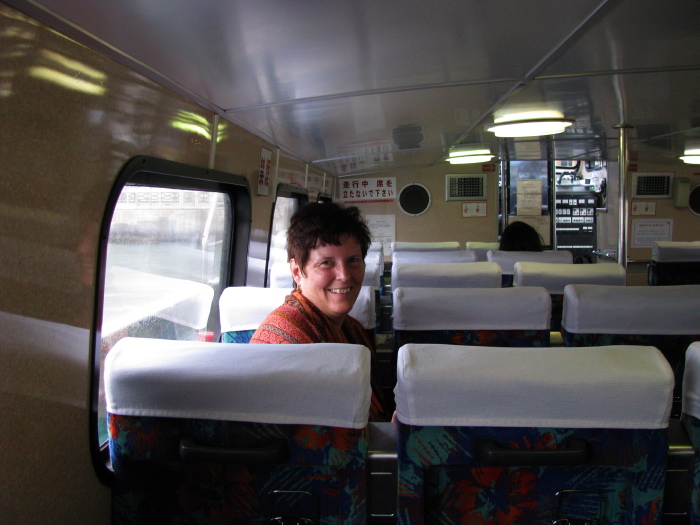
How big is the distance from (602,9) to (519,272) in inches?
76.9

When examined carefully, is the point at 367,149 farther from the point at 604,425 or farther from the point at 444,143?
the point at 604,425

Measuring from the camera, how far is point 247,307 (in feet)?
7.75

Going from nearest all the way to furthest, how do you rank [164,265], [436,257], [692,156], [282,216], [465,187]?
[164,265]
[436,257]
[282,216]
[692,156]
[465,187]

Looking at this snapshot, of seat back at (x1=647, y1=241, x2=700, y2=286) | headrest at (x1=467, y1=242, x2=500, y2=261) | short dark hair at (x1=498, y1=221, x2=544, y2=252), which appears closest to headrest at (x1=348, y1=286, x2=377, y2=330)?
short dark hair at (x1=498, y1=221, x2=544, y2=252)

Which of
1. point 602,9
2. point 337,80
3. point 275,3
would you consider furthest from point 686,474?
point 337,80

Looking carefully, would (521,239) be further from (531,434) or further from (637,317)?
(531,434)

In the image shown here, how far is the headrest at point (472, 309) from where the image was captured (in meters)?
2.27

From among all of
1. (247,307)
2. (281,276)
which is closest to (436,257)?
(281,276)

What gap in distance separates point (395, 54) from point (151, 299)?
4.51ft

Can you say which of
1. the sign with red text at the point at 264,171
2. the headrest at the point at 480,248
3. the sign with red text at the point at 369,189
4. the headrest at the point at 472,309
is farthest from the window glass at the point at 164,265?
the sign with red text at the point at 369,189

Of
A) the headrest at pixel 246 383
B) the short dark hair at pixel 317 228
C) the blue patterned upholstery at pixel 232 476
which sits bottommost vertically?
the blue patterned upholstery at pixel 232 476

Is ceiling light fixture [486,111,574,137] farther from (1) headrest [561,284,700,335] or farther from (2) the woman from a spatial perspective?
(2) the woman

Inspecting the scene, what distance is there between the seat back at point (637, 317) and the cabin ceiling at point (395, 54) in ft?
2.77

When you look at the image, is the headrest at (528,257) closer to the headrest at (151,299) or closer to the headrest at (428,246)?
the headrest at (428,246)
